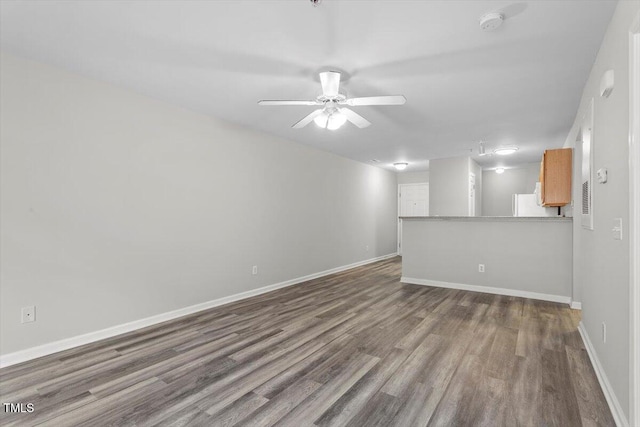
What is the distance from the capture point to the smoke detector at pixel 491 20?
6.37ft

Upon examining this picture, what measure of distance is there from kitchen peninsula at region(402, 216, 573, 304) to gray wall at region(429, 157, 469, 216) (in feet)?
6.65

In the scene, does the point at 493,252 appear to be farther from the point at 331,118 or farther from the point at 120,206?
the point at 120,206

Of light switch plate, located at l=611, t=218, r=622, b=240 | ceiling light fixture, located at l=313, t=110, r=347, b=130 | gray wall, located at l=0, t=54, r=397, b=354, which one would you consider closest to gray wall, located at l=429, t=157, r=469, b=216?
gray wall, located at l=0, t=54, r=397, b=354

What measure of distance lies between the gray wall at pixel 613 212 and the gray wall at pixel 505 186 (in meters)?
5.84

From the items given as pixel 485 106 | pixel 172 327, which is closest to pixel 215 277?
pixel 172 327

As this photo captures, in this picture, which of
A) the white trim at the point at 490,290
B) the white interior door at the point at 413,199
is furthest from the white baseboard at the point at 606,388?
the white interior door at the point at 413,199

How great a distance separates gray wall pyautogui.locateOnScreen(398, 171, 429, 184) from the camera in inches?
344

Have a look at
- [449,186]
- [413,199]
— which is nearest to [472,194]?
[449,186]

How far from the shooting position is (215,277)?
402 centimetres

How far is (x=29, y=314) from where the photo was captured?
253 centimetres

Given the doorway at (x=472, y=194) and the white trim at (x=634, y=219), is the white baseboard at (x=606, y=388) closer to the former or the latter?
the white trim at (x=634, y=219)

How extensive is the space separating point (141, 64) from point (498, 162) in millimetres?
7333

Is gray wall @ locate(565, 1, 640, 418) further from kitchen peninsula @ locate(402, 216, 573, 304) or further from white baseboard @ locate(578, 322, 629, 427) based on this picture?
kitchen peninsula @ locate(402, 216, 573, 304)

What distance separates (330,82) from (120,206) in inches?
92.9
